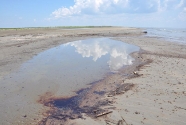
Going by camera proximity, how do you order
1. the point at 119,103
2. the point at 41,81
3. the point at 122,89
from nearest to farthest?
the point at 119,103, the point at 122,89, the point at 41,81

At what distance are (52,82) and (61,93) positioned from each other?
188 cm

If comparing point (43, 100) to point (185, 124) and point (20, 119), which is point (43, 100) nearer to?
point (20, 119)

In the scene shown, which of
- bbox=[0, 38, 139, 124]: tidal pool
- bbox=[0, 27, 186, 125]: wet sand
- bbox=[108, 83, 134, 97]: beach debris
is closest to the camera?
bbox=[0, 27, 186, 125]: wet sand

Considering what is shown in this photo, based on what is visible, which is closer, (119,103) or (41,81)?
(119,103)

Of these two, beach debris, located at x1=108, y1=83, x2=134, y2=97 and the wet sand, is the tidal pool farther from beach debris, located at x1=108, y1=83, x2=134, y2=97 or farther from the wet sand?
beach debris, located at x1=108, y1=83, x2=134, y2=97

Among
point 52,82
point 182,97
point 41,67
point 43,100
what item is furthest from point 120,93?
point 41,67

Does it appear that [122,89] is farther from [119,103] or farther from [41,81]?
[41,81]

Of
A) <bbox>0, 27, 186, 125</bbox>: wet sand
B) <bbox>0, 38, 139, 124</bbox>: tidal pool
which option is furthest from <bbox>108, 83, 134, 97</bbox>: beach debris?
<bbox>0, 38, 139, 124</bbox>: tidal pool

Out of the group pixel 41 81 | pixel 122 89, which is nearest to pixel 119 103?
pixel 122 89

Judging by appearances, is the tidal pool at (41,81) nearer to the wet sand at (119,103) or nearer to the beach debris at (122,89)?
the wet sand at (119,103)

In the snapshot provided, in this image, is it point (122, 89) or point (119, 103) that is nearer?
point (119, 103)

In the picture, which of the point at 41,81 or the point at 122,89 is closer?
the point at 122,89

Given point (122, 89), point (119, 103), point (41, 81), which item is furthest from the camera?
point (41, 81)

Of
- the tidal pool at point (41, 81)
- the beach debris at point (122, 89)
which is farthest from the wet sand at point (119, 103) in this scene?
the tidal pool at point (41, 81)
